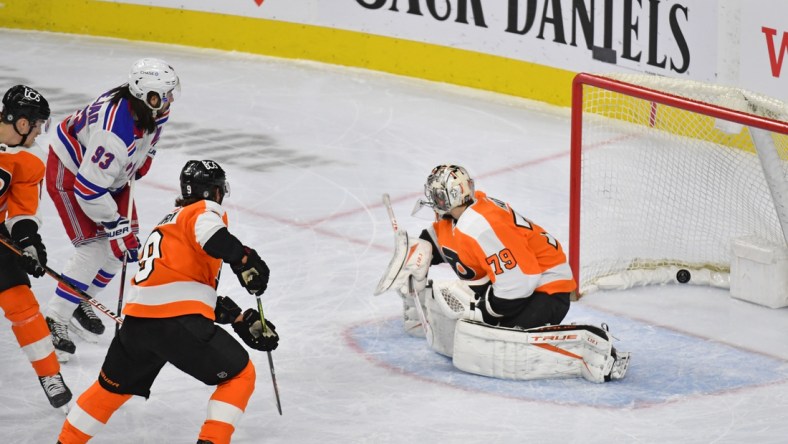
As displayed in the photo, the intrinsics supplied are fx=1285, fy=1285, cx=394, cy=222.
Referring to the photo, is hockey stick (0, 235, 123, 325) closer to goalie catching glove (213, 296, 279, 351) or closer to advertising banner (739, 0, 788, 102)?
goalie catching glove (213, 296, 279, 351)

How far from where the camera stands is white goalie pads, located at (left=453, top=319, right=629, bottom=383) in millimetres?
4645

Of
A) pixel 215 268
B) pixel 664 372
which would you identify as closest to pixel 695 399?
pixel 664 372

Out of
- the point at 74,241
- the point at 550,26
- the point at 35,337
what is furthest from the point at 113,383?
the point at 550,26

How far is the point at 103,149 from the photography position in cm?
471

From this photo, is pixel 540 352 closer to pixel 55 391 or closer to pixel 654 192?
pixel 654 192

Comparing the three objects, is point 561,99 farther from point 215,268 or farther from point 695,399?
point 215,268

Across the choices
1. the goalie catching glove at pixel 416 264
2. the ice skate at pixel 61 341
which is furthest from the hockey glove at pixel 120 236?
the goalie catching glove at pixel 416 264

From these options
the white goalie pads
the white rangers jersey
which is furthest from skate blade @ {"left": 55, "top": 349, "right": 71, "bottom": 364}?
the white goalie pads

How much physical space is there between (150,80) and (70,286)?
814 millimetres

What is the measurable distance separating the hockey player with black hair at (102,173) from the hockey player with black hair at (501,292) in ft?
3.42

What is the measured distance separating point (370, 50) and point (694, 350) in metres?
4.74

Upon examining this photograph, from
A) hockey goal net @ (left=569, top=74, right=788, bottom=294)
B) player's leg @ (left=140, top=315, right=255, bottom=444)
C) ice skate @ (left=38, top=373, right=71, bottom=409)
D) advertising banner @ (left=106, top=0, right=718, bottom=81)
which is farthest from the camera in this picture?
advertising banner @ (left=106, top=0, right=718, bottom=81)

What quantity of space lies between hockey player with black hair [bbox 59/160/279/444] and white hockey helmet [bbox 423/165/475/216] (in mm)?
988

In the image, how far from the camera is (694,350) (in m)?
5.03
